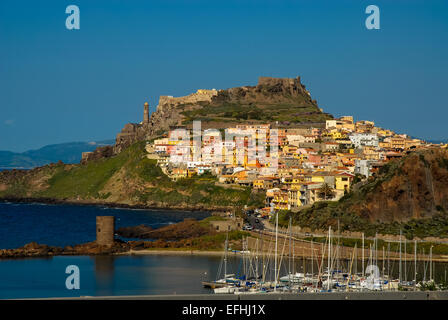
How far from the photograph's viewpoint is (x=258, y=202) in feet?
281

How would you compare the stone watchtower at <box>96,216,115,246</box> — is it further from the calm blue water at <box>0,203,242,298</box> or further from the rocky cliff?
the rocky cliff

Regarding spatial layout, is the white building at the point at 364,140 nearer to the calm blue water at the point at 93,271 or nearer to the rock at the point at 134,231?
the calm blue water at the point at 93,271

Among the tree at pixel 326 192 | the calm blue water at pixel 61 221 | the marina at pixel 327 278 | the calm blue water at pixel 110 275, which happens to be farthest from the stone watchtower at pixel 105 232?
the tree at pixel 326 192

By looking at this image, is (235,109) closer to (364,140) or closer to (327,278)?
(364,140)

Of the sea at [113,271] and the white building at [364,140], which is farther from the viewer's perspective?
the white building at [364,140]

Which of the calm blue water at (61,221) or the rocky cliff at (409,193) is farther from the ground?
the rocky cliff at (409,193)

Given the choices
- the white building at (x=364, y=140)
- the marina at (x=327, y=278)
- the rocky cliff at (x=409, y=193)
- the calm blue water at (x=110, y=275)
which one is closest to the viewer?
the marina at (x=327, y=278)

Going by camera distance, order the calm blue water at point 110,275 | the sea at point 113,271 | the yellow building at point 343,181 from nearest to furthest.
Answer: the calm blue water at point 110,275 → the sea at point 113,271 → the yellow building at point 343,181

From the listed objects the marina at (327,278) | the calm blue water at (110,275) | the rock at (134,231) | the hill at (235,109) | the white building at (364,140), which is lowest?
the calm blue water at (110,275)

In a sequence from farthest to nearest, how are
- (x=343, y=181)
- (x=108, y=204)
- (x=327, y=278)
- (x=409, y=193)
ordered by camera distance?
(x=108, y=204) < (x=343, y=181) < (x=409, y=193) < (x=327, y=278)

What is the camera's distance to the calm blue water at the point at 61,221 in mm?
73000

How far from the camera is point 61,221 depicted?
88.3 meters

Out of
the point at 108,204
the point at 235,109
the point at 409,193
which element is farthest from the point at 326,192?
the point at 235,109
